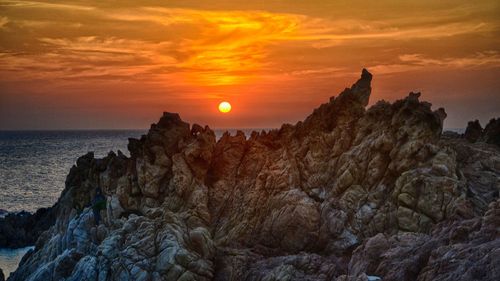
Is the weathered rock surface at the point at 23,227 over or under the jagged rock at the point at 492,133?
under

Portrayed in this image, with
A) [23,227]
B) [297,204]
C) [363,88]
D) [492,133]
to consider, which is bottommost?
[23,227]

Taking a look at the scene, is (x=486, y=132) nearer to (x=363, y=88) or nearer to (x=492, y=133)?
(x=492, y=133)

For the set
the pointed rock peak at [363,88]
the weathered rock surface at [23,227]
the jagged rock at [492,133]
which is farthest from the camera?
the weathered rock surface at [23,227]

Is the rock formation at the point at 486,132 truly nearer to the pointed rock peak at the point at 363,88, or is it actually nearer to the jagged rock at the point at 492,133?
the jagged rock at the point at 492,133

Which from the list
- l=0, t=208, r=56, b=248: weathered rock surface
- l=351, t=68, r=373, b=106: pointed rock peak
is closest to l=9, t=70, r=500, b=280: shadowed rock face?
l=351, t=68, r=373, b=106: pointed rock peak

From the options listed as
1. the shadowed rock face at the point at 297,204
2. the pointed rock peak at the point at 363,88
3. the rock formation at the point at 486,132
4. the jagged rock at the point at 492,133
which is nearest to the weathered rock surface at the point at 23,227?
the shadowed rock face at the point at 297,204

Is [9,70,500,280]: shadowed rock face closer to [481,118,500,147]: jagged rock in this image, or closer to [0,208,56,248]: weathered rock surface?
[481,118,500,147]: jagged rock

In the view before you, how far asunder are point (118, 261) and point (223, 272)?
29.9 ft

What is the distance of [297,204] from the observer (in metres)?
59.8

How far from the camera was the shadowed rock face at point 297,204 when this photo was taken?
4603 cm

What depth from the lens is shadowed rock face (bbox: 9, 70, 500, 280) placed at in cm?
4603

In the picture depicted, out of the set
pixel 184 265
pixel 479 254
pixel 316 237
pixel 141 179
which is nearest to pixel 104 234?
pixel 141 179

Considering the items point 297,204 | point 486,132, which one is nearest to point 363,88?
point 486,132

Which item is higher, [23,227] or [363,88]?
[363,88]
